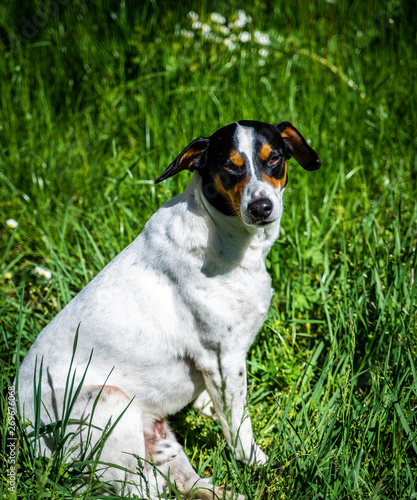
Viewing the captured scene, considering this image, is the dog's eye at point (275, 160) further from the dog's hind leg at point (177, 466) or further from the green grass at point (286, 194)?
the dog's hind leg at point (177, 466)

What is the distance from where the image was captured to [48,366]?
2.21m

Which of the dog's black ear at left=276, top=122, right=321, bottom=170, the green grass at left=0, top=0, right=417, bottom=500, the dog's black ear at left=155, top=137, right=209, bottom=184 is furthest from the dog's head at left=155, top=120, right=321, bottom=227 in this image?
the green grass at left=0, top=0, right=417, bottom=500

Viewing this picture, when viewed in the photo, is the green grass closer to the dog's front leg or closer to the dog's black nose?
the dog's front leg

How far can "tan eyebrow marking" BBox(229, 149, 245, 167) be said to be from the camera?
2.21 meters

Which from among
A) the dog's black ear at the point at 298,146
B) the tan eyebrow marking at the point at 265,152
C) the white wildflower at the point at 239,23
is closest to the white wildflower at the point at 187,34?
the white wildflower at the point at 239,23

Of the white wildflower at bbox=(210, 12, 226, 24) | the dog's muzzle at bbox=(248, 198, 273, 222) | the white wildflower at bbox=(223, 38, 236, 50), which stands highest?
the white wildflower at bbox=(210, 12, 226, 24)

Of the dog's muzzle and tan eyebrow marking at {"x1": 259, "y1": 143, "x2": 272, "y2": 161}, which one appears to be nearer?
→ the dog's muzzle

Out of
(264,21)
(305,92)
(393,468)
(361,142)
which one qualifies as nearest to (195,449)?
(393,468)

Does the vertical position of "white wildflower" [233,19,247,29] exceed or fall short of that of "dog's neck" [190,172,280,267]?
it exceeds it

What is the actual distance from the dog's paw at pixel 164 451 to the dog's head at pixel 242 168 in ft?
3.72

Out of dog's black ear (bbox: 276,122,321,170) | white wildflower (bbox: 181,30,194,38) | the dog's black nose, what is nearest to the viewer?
the dog's black nose

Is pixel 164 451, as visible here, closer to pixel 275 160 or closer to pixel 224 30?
pixel 275 160

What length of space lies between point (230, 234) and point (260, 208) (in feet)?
0.87

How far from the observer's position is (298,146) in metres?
2.52
